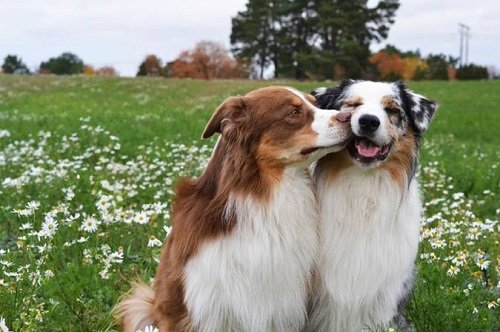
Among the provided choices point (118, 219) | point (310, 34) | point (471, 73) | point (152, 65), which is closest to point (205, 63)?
point (152, 65)

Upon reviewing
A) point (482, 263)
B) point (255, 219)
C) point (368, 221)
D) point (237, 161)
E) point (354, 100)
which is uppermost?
point (354, 100)

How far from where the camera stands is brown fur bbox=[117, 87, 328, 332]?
406 cm

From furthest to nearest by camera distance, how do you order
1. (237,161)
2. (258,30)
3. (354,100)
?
(258,30)
(354,100)
(237,161)

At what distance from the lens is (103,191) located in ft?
26.6

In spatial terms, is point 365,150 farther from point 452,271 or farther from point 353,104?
point 452,271

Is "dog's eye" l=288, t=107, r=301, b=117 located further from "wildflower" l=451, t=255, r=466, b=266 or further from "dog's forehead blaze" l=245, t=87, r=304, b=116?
"wildflower" l=451, t=255, r=466, b=266

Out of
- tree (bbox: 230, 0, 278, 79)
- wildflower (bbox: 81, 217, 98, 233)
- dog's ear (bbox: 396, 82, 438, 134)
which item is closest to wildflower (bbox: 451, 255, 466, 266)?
dog's ear (bbox: 396, 82, 438, 134)

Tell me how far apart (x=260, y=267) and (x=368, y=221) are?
81cm

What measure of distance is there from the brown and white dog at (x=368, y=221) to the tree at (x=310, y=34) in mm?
50713

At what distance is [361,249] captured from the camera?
14.5ft

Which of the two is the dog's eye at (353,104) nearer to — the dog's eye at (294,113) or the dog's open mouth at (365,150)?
the dog's open mouth at (365,150)

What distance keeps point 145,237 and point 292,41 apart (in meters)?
57.8

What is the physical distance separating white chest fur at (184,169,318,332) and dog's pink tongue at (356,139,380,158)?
38 centimetres

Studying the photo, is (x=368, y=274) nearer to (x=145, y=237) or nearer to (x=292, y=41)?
(x=145, y=237)
